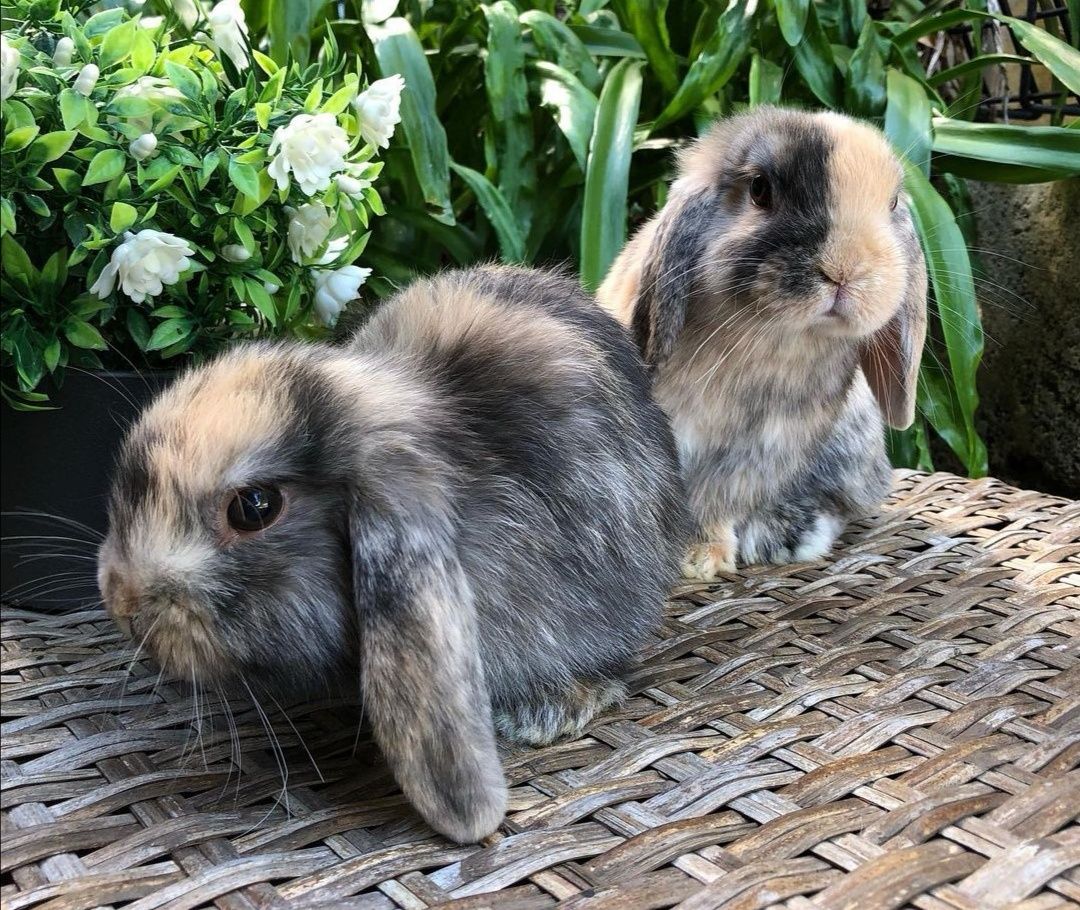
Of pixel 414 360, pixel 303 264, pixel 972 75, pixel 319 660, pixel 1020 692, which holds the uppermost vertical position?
pixel 972 75

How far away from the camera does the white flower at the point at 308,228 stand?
4.86 feet

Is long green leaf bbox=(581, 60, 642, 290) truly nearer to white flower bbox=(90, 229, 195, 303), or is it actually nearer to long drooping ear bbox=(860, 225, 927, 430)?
long drooping ear bbox=(860, 225, 927, 430)

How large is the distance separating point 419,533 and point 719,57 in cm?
151

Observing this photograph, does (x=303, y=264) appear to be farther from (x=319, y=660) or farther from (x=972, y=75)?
(x=972, y=75)

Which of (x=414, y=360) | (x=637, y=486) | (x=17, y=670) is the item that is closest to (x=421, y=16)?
(x=414, y=360)

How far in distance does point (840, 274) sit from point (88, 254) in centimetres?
100

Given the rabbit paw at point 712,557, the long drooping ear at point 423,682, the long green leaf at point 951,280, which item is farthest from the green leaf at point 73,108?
the long green leaf at point 951,280

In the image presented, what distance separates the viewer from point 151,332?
1.48 meters

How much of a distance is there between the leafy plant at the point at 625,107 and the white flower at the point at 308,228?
1.87 feet

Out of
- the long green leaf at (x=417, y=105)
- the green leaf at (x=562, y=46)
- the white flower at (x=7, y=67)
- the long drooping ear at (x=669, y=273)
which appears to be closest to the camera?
the white flower at (x=7, y=67)

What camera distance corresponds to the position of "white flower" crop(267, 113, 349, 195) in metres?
1.35

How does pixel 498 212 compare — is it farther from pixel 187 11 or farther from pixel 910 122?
pixel 910 122

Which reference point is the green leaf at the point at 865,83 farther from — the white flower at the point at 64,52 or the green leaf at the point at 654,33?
the white flower at the point at 64,52

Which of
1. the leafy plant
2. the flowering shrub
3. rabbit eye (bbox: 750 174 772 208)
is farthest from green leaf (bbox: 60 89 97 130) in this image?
rabbit eye (bbox: 750 174 772 208)
